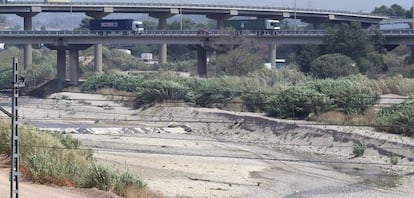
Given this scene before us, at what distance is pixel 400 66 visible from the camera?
388 ft

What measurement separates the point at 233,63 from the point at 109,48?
68839mm

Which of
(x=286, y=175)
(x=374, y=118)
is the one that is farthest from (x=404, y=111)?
(x=286, y=175)

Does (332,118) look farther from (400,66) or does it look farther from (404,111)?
(400,66)

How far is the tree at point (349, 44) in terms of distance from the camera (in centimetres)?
11262

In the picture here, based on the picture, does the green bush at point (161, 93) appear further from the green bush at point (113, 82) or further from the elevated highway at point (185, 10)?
the elevated highway at point (185, 10)

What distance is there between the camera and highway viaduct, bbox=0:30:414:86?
115m

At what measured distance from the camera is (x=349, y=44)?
114 meters

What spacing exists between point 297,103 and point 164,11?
72592 millimetres

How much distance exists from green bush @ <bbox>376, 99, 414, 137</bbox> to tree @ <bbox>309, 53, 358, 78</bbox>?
135ft

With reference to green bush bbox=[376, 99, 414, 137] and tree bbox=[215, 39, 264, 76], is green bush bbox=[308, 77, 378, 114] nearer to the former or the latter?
green bush bbox=[376, 99, 414, 137]

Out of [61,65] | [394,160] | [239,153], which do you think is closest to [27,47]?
[61,65]

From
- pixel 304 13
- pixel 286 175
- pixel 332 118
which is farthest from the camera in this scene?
pixel 304 13

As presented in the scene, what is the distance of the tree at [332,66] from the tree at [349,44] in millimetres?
5962

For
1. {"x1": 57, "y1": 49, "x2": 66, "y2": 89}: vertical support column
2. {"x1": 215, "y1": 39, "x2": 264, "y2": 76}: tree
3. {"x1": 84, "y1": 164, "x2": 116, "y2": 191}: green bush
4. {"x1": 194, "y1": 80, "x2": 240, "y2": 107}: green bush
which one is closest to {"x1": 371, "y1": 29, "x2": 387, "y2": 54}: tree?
{"x1": 215, "y1": 39, "x2": 264, "y2": 76}: tree
